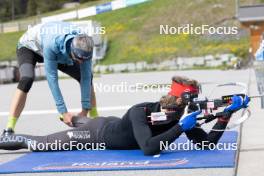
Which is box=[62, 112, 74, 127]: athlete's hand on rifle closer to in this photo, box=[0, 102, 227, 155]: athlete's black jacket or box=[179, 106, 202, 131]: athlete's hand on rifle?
box=[0, 102, 227, 155]: athlete's black jacket

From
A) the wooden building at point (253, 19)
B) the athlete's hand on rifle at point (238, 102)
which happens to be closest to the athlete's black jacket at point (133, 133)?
the athlete's hand on rifle at point (238, 102)

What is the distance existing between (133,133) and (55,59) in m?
1.65

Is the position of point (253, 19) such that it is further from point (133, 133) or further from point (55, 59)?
point (133, 133)

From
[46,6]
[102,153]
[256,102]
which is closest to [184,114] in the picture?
[102,153]

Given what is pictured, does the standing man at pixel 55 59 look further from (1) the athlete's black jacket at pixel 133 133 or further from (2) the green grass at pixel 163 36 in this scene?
(2) the green grass at pixel 163 36

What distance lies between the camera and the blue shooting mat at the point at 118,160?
5461 millimetres

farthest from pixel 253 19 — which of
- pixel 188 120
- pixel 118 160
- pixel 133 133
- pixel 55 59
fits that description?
pixel 118 160

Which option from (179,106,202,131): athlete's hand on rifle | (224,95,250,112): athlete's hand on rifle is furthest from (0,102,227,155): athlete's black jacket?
(224,95,250,112): athlete's hand on rifle

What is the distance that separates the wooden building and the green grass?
1.03m

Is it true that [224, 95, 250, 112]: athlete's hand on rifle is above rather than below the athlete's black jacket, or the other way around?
above

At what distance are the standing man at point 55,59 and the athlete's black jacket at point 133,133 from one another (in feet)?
1.44

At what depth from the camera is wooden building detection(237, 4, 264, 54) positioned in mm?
Result: 41250

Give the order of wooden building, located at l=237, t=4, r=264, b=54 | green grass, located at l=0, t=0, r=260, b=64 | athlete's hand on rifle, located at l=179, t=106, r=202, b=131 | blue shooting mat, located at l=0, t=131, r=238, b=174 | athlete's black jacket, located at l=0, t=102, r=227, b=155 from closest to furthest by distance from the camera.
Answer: blue shooting mat, located at l=0, t=131, r=238, b=174 < athlete's hand on rifle, located at l=179, t=106, r=202, b=131 < athlete's black jacket, located at l=0, t=102, r=227, b=155 < wooden building, located at l=237, t=4, r=264, b=54 < green grass, located at l=0, t=0, r=260, b=64

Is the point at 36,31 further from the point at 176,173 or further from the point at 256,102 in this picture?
the point at 256,102
